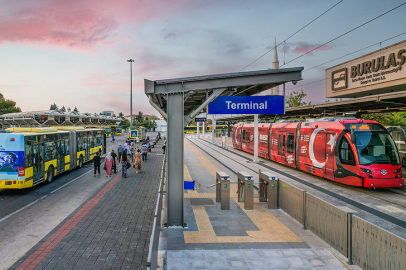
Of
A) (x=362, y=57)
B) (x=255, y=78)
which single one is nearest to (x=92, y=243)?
(x=255, y=78)

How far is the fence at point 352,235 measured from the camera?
445 cm

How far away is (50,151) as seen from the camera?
45.7ft

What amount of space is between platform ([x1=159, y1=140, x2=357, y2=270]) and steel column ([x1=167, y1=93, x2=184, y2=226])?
422 millimetres

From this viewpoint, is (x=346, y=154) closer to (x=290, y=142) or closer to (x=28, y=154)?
(x=290, y=142)

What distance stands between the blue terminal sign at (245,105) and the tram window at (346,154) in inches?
229

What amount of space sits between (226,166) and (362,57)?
15740 millimetres

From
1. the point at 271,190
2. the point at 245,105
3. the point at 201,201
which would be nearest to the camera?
the point at 245,105

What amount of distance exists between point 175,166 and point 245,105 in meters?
2.75

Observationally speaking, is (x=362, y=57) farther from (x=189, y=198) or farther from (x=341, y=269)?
(x=341, y=269)

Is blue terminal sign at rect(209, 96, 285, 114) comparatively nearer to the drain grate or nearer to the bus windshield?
the drain grate

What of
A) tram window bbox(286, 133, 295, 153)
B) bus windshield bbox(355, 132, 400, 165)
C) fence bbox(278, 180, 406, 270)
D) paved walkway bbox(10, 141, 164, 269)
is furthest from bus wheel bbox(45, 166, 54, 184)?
bus windshield bbox(355, 132, 400, 165)

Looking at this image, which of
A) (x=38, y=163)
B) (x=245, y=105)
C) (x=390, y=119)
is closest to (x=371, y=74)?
→ (x=245, y=105)

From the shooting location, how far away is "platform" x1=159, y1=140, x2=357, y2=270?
551 centimetres

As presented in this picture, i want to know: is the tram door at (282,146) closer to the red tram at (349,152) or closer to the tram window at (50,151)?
the red tram at (349,152)
